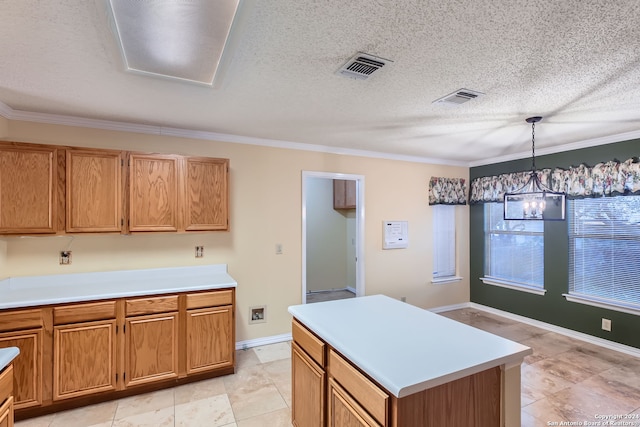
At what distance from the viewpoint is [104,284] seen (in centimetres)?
290

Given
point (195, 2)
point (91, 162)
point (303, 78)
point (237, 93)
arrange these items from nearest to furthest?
point (195, 2), point (303, 78), point (237, 93), point (91, 162)

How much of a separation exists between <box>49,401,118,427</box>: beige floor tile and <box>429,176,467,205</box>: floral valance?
4574 mm

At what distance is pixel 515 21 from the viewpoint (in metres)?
1.51

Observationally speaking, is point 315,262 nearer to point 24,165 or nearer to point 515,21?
point 24,165

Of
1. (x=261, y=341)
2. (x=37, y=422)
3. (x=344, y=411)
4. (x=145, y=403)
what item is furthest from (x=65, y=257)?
(x=344, y=411)

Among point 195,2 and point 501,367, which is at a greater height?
point 195,2

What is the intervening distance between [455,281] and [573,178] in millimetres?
2216

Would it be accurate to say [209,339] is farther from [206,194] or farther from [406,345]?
[406,345]

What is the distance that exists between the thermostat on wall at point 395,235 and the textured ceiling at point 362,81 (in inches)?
62.8

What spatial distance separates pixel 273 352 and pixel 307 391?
1.74 m

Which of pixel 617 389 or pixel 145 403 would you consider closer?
pixel 145 403

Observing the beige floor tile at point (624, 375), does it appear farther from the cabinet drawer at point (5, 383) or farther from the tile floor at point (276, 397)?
the cabinet drawer at point (5, 383)

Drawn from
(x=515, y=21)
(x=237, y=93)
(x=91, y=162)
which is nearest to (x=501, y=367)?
(x=515, y=21)

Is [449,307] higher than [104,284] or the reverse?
the reverse
